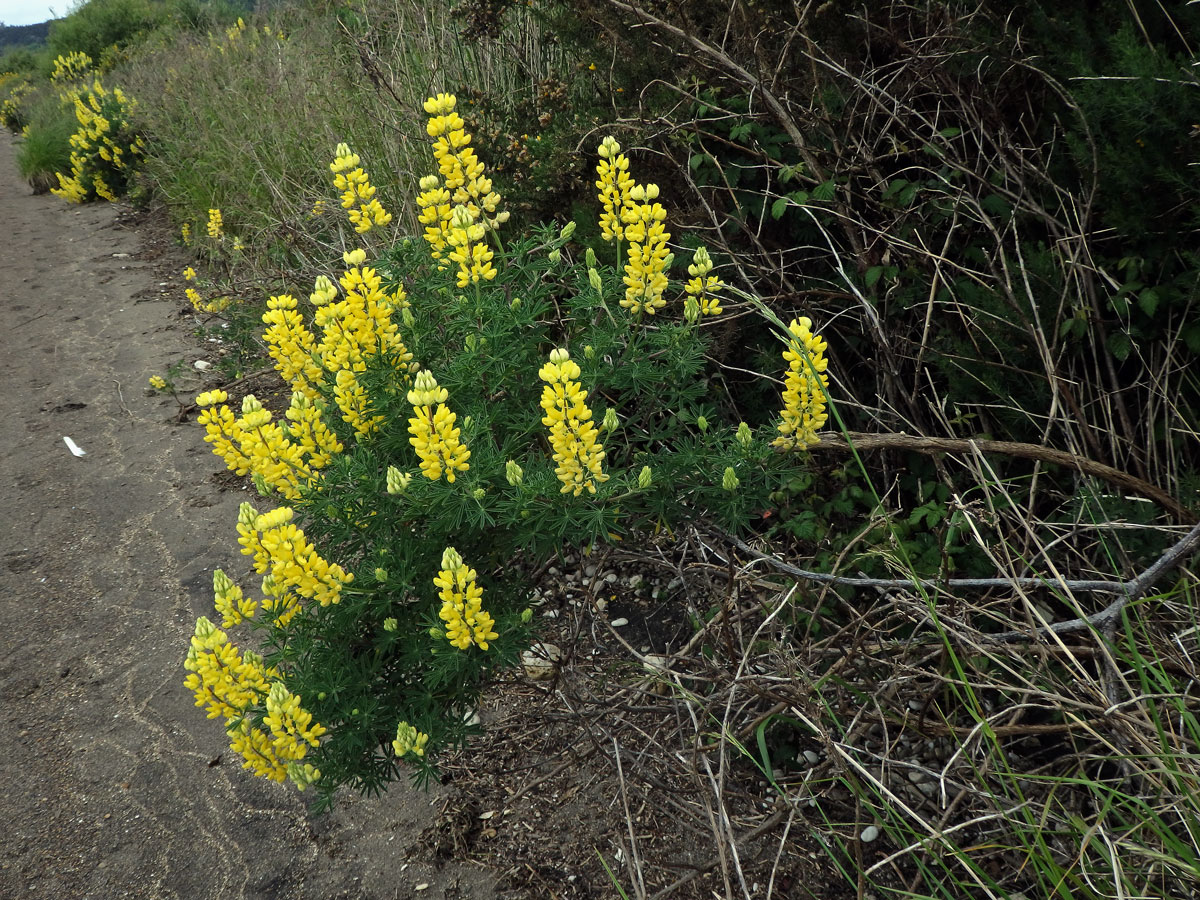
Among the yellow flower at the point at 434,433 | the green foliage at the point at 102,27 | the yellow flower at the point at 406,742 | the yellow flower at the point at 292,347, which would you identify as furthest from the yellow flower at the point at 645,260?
the green foliage at the point at 102,27

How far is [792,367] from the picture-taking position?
200cm

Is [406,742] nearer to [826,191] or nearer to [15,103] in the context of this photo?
[826,191]

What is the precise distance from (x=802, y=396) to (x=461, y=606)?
2.96 ft

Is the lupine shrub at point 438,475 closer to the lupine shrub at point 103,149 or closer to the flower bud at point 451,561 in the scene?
the flower bud at point 451,561

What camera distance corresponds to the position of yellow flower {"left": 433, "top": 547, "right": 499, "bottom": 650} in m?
1.77

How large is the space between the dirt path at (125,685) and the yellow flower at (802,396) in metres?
1.38

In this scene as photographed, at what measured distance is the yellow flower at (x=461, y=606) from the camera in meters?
1.77

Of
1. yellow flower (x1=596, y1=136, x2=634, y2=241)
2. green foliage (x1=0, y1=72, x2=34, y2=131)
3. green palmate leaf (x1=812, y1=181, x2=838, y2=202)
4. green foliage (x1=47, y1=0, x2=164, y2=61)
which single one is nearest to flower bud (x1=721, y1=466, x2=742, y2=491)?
yellow flower (x1=596, y1=136, x2=634, y2=241)

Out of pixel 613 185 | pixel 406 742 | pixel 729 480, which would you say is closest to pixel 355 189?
pixel 613 185

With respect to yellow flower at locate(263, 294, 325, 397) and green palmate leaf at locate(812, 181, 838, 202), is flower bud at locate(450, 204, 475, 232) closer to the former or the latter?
yellow flower at locate(263, 294, 325, 397)

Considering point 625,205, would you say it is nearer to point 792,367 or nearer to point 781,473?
point 792,367

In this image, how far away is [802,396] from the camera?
2.00 m

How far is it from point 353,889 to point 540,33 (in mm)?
3975

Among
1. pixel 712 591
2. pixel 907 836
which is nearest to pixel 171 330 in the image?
pixel 712 591
